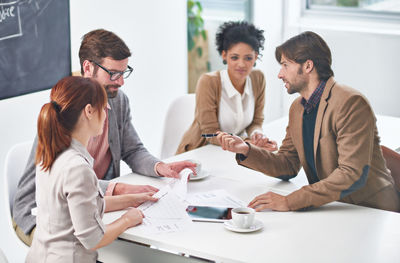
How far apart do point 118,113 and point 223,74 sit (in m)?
0.71

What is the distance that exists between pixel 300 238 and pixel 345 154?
1.06 ft

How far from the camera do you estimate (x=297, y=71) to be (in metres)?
1.86

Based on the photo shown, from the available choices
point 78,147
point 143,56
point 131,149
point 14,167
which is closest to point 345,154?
point 78,147

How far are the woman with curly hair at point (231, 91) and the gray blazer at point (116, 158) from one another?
46cm

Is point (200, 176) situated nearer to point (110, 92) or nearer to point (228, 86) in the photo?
point (110, 92)

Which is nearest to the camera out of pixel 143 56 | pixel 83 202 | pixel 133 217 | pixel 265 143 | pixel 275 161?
pixel 83 202

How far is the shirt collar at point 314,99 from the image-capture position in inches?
72.9

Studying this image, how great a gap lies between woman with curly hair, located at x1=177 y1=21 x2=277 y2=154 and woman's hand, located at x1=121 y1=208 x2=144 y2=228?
3.29 feet

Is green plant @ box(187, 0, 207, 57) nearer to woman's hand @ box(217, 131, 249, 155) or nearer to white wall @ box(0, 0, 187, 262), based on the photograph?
white wall @ box(0, 0, 187, 262)

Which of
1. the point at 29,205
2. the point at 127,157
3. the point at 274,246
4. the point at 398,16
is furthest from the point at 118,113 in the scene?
the point at 398,16

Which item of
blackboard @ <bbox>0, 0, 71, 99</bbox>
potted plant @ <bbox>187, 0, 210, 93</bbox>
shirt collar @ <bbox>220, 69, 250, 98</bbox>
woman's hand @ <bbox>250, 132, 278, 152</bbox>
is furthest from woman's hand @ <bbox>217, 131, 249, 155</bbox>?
potted plant @ <bbox>187, 0, 210, 93</bbox>

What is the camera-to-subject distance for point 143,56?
368 cm

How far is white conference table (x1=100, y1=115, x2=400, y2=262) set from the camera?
1.55 metres

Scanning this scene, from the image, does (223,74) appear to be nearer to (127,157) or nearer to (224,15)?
(127,157)
